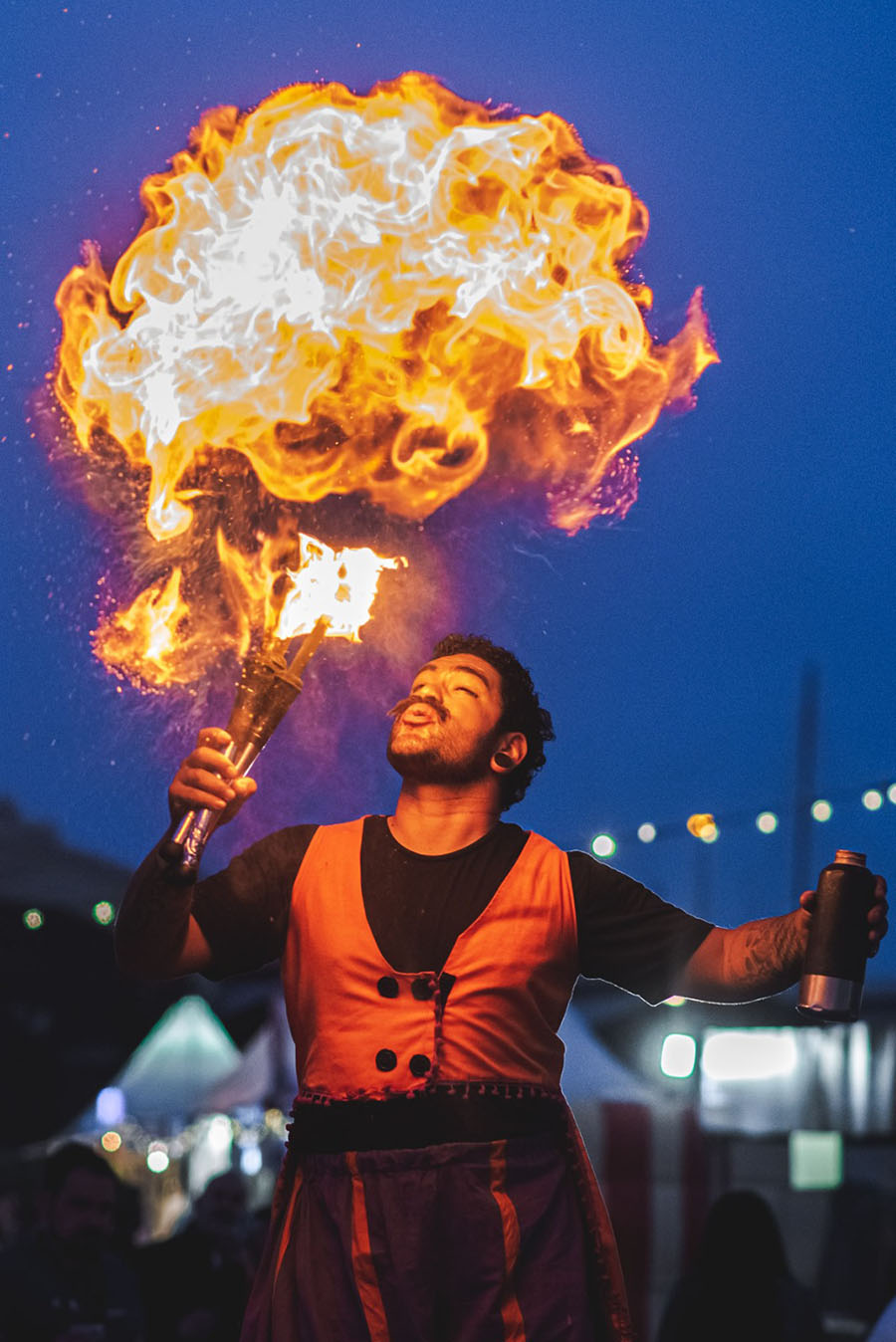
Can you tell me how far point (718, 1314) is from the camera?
5215 millimetres

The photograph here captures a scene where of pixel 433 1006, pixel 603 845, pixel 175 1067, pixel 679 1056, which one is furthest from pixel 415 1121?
pixel 175 1067

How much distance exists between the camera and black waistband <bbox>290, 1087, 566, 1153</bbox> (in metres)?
3.03

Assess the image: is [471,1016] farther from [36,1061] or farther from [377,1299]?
[36,1061]

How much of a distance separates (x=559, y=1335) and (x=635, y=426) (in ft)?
8.26

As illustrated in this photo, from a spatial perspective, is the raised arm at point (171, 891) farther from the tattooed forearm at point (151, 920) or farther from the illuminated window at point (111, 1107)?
the illuminated window at point (111, 1107)

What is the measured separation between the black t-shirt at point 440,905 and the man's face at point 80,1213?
232 centimetres

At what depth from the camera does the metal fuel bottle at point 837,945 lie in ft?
9.91

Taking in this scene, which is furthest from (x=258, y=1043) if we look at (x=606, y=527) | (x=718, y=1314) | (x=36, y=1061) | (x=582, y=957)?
(x=582, y=957)

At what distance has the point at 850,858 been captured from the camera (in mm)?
3143

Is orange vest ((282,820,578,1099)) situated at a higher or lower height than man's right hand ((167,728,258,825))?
lower

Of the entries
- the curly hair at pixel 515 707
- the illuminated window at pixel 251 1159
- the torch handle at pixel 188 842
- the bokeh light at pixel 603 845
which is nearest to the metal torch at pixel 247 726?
the torch handle at pixel 188 842

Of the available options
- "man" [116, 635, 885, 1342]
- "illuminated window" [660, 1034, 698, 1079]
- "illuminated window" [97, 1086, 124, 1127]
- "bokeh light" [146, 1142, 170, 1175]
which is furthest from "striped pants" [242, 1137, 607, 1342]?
"bokeh light" [146, 1142, 170, 1175]

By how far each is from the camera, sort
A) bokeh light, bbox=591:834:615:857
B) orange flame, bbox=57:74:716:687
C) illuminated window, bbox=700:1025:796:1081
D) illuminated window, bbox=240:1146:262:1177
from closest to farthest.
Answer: orange flame, bbox=57:74:716:687, bokeh light, bbox=591:834:615:857, illuminated window, bbox=700:1025:796:1081, illuminated window, bbox=240:1146:262:1177

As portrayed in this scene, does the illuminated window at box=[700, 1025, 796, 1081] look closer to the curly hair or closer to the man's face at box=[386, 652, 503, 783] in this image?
the curly hair
